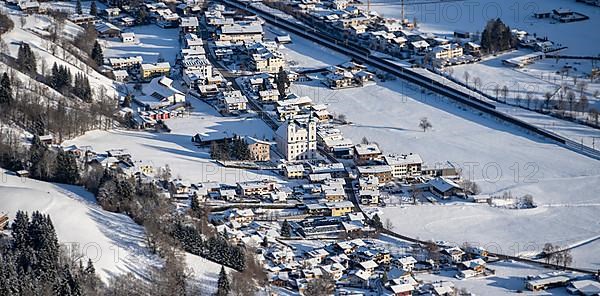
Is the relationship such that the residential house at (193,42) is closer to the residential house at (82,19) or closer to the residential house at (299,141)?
the residential house at (82,19)

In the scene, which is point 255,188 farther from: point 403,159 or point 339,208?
point 403,159

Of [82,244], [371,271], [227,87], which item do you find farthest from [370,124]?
[82,244]

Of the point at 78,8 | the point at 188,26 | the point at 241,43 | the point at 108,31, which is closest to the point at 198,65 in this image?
the point at 241,43

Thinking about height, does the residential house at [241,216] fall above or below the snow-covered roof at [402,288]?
above

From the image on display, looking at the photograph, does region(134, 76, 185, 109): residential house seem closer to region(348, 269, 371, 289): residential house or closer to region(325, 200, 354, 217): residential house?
region(325, 200, 354, 217): residential house

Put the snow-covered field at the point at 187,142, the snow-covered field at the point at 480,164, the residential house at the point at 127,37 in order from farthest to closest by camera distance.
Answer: the residential house at the point at 127,37, the snow-covered field at the point at 187,142, the snow-covered field at the point at 480,164

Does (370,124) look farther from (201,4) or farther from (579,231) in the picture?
(201,4)

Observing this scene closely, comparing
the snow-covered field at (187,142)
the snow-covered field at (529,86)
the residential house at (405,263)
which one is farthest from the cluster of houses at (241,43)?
the residential house at (405,263)

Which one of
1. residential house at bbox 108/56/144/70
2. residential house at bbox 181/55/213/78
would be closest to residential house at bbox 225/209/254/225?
residential house at bbox 181/55/213/78
